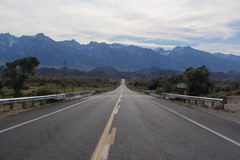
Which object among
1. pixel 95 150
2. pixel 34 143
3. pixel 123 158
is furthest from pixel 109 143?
pixel 34 143

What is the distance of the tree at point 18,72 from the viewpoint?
5531cm

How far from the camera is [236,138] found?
885 cm

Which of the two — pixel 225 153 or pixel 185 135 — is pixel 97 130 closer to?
pixel 185 135

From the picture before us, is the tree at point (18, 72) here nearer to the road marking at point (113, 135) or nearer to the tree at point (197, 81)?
the tree at point (197, 81)

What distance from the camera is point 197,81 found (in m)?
50.4

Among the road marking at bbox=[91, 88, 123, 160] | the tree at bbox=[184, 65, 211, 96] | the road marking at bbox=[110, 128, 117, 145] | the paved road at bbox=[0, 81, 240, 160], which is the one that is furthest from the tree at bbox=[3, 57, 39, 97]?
the road marking at bbox=[91, 88, 123, 160]

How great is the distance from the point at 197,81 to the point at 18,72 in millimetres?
36635

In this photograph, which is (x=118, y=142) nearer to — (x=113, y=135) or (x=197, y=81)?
(x=113, y=135)

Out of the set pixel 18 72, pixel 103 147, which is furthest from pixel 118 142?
pixel 18 72

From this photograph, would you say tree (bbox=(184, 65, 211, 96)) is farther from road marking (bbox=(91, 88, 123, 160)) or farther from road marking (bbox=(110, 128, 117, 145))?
road marking (bbox=(91, 88, 123, 160))

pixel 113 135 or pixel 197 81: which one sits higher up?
pixel 197 81

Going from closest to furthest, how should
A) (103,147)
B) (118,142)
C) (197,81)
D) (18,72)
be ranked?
(103,147) < (118,142) < (197,81) < (18,72)

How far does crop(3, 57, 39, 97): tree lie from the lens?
55.3m

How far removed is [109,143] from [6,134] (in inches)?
150
